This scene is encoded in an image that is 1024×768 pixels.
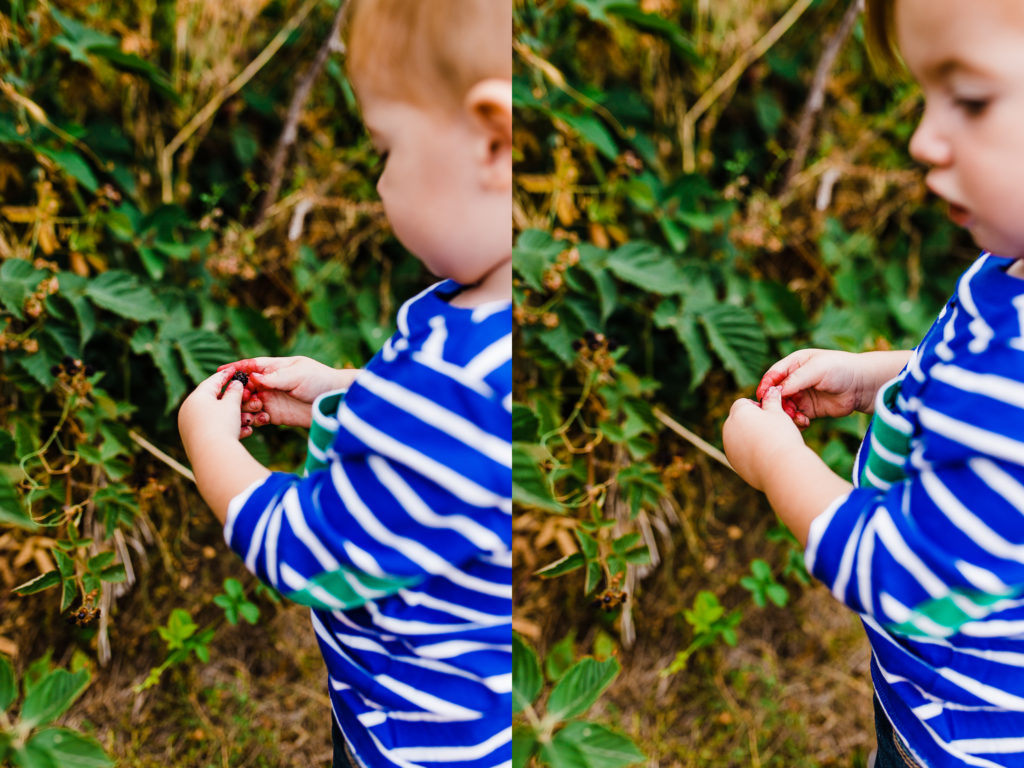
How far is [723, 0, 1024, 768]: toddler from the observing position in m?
0.35

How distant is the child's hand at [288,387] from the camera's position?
51 cm

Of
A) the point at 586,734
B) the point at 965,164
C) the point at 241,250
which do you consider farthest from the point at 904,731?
the point at 241,250

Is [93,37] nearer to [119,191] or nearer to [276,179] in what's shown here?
[119,191]

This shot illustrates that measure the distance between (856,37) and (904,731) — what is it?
960mm

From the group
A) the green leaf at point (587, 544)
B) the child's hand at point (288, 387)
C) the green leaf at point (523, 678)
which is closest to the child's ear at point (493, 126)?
the child's hand at point (288, 387)

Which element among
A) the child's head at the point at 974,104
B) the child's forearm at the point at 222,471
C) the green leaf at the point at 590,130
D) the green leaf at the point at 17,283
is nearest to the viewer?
the child's head at the point at 974,104

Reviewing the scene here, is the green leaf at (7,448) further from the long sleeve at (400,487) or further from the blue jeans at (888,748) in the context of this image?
the blue jeans at (888,748)

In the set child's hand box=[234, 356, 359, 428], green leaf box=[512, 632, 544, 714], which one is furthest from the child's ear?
green leaf box=[512, 632, 544, 714]

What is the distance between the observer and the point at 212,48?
85 cm

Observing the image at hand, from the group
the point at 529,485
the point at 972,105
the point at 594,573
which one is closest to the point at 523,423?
the point at 529,485

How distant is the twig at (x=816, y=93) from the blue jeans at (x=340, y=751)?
0.92 meters

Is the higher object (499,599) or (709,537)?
(499,599)

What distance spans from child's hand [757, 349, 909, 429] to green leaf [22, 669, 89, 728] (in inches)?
23.0

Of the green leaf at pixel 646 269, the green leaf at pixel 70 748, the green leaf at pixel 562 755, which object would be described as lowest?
the green leaf at pixel 70 748
